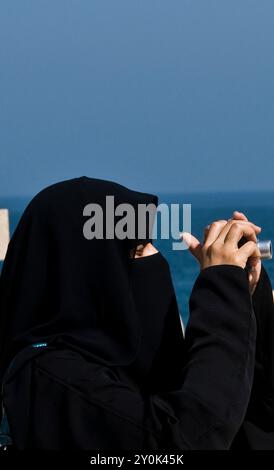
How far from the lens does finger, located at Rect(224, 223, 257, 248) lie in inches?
51.1

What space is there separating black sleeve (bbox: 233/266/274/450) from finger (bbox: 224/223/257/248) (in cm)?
22

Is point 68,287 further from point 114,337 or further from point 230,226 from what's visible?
point 230,226

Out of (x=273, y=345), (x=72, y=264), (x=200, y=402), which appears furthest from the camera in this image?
(x=273, y=345)

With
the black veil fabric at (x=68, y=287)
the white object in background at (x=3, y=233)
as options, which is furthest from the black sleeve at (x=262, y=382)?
the white object in background at (x=3, y=233)

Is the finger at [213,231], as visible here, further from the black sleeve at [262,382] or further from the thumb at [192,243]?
the black sleeve at [262,382]

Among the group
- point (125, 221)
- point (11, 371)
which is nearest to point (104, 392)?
point (11, 371)

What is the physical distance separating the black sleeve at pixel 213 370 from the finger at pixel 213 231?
55 millimetres

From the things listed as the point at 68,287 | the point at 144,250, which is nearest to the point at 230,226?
the point at 144,250

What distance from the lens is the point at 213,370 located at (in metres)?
1.21

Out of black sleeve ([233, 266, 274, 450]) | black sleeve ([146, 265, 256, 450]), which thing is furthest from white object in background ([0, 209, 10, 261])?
black sleeve ([146, 265, 256, 450])

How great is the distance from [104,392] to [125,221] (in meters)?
0.30

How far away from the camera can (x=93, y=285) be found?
51.6 inches

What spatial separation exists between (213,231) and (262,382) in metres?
0.34

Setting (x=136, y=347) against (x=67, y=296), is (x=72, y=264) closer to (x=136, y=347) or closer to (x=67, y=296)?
(x=67, y=296)
